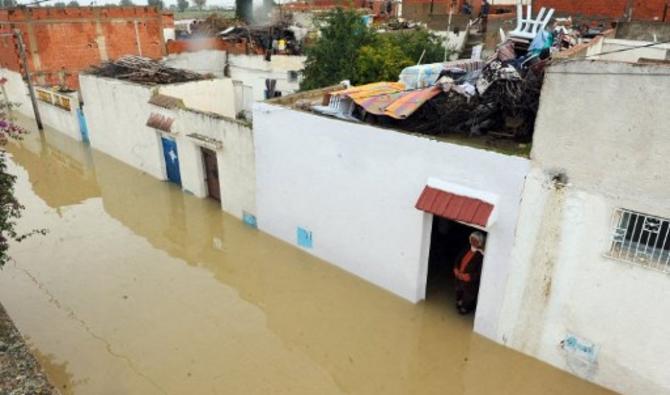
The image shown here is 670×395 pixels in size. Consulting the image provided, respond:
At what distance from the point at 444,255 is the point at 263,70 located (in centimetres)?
1519

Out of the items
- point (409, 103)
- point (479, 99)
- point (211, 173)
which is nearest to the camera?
point (479, 99)

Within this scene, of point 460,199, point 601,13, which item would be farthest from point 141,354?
point 601,13

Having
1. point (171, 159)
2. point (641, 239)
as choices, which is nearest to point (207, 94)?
point (171, 159)

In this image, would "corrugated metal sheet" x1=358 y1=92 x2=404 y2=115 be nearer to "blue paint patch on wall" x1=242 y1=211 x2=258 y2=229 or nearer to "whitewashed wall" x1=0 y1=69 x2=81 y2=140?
"blue paint patch on wall" x1=242 y1=211 x2=258 y2=229

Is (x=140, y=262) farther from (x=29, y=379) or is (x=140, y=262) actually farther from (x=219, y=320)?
(x=29, y=379)

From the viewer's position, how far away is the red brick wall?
59.8 ft

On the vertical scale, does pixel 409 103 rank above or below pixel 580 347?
above

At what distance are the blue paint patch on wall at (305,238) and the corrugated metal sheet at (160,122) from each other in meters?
5.45

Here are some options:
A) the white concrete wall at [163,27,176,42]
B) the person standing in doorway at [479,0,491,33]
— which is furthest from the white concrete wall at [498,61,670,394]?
the white concrete wall at [163,27,176,42]

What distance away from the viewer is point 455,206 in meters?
6.87

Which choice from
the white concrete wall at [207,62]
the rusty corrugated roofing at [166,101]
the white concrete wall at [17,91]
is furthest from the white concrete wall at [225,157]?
the white concrete wall at [17,91]

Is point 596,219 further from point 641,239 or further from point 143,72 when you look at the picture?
point 143,72

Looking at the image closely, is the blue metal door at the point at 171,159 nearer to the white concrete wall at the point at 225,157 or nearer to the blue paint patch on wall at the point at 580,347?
the white concrete wall at the point at 225,157

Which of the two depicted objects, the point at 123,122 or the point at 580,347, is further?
the point at 123,122
